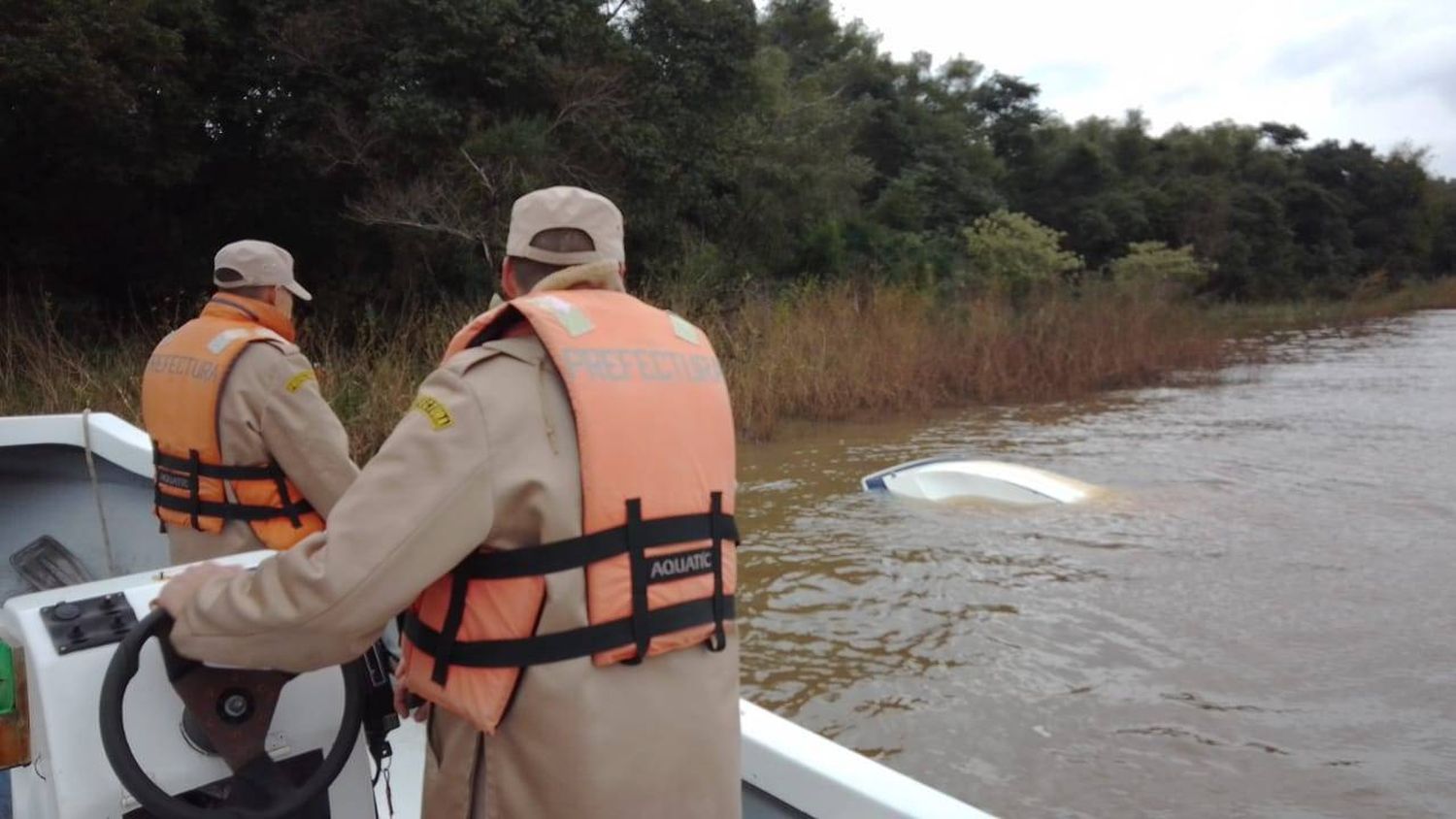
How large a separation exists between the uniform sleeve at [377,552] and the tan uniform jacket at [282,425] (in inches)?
62.7

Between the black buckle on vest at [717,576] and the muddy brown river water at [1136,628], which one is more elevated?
the black buckle on vest at [717,576]

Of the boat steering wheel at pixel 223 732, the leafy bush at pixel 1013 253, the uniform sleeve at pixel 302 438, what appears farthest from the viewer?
the leafy bush at pixel 1013 253

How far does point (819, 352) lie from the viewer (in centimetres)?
1273

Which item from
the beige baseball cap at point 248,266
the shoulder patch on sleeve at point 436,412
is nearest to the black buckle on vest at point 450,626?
the shoulder patch on sleeve at point 436,412

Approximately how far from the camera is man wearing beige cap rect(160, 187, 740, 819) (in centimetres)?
147

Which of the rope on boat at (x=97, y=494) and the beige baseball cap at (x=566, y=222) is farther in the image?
the rope on boat at (x=97, y=494)

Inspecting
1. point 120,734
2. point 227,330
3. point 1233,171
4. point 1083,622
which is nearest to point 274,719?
point 120,734

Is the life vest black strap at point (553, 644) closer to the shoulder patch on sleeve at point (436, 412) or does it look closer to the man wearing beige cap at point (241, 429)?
the shoulder patch on sleeve at point (436, 412)

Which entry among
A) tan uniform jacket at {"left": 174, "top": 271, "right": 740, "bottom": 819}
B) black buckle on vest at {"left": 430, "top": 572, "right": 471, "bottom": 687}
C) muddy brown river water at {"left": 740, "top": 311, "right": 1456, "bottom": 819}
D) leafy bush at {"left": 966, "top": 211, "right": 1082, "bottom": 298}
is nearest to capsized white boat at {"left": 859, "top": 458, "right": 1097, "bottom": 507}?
muddy brown river water at {"left": 740, "top": 311, "right": 1456, "bottom": 819}

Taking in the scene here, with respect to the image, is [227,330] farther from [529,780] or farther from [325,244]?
[325,244]

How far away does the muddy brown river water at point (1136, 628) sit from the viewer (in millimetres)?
4793

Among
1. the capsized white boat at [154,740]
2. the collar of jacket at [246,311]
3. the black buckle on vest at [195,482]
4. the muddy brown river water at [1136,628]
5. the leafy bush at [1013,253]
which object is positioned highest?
the leafy bush at [1013,253]

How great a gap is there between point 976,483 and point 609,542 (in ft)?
25.0

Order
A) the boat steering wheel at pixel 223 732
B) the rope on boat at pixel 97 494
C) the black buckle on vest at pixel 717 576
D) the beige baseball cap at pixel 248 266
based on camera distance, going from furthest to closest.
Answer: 1. the rope on boat at pixel 97 494
2. the beige baseball cap at pixel 248 266
3. the black buckle on vest at pixel 717 576
4. the boat steering wheel at pixel 223 732
